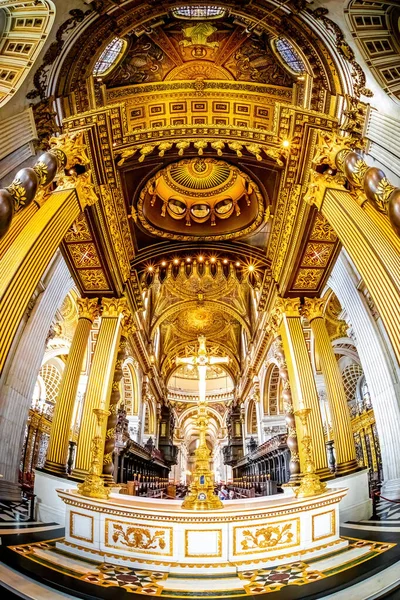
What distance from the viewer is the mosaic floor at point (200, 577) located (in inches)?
138

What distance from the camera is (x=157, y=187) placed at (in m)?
12.0

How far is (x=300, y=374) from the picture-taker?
982 cm

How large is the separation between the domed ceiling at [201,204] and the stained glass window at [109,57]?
451 cm

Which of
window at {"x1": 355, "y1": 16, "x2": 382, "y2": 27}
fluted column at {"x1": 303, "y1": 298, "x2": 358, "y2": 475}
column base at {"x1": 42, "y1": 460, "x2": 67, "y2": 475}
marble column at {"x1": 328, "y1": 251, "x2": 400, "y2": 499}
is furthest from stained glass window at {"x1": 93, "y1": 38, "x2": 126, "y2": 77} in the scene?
column base at {"x1": 42, "y1": 460, "x2": 67, "y2": 475}

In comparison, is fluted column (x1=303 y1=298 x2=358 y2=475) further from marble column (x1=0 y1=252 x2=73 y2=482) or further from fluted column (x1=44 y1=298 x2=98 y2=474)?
marble column (x1=0 y1=252 x2=73 y2=482)


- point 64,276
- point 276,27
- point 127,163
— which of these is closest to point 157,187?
point 127,163

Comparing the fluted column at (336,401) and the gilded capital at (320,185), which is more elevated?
the gilded capital at (320,185)

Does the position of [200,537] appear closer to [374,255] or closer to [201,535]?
[201,535]

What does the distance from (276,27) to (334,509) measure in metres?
7.45

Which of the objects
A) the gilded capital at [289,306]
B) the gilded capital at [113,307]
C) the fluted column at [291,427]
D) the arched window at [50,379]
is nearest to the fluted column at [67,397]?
the gilded capital at [113,307]

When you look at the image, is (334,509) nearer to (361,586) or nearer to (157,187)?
(361,586)

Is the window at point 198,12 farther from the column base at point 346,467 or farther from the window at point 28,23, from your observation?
the column base at point 346,467

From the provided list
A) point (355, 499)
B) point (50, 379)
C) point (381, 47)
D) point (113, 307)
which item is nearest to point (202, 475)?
point (355, 499)

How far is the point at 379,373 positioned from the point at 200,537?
615 cm
